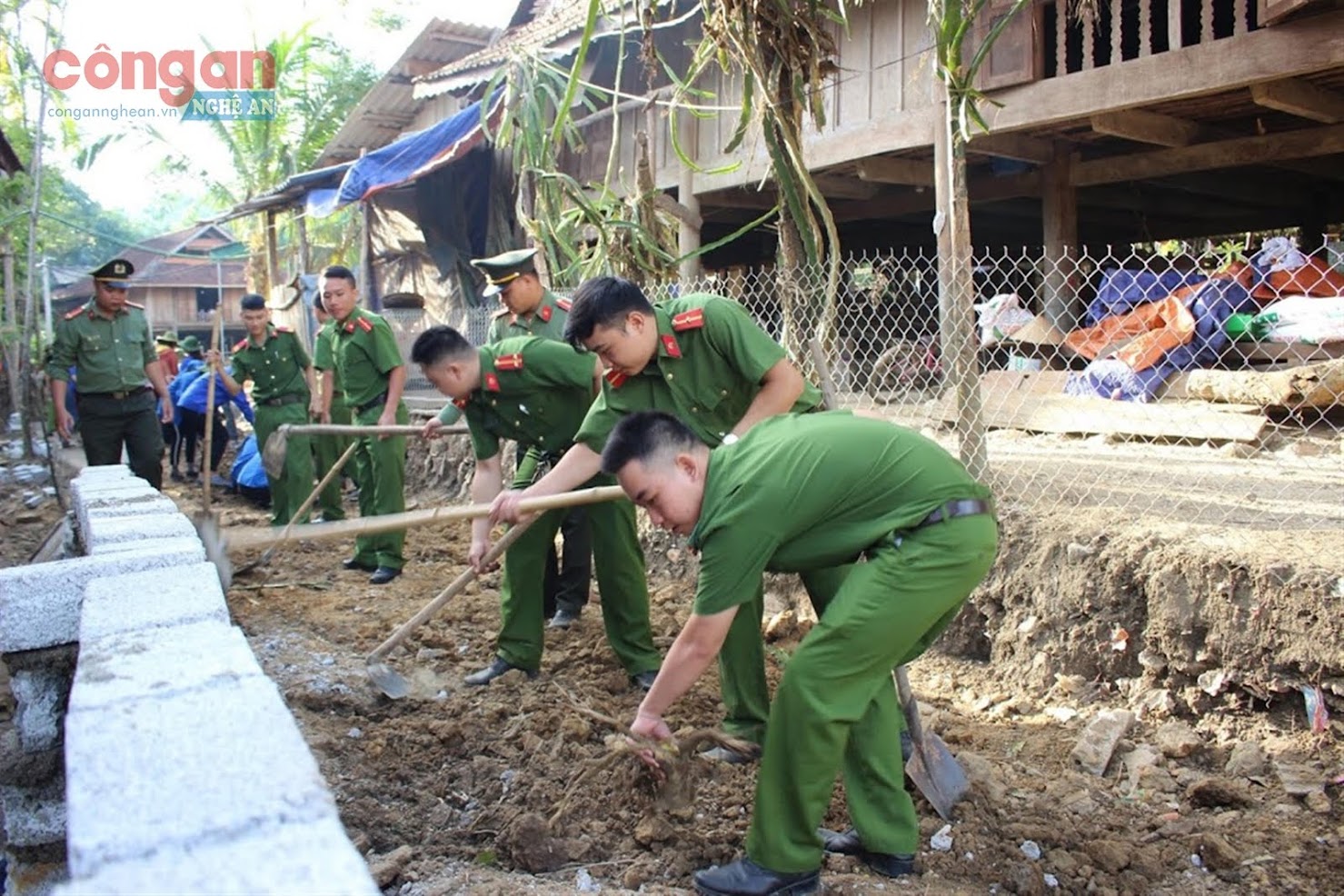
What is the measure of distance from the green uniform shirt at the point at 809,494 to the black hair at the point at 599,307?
763mm

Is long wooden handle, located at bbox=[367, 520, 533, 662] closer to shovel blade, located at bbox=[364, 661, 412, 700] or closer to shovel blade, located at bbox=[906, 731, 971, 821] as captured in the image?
shovel blade, located at bbox=[364, 661, 412, 700]

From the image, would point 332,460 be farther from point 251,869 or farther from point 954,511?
point 251,869

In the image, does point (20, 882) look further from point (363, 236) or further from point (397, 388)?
point (363, 236)

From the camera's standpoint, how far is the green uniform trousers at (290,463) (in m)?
6.44

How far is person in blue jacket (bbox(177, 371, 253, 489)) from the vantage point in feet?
30.6

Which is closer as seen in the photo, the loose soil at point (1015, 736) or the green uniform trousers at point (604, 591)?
the loose soil at point (1015, 736)

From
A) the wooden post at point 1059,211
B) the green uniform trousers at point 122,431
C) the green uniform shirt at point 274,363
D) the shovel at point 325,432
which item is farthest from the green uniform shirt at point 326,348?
the wooden post at point 1059,211

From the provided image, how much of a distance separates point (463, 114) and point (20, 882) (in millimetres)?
9007

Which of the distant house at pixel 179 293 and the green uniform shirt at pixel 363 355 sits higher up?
the distant house at pixel 179 293

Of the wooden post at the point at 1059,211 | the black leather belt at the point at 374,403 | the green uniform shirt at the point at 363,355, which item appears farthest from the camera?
the wooden post at the point at 1059,211

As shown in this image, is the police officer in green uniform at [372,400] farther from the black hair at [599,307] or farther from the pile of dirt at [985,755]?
the black hair at [599,307]

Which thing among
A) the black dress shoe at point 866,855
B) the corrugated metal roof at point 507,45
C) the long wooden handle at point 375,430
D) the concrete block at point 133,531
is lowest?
the black dress shoe at point 866,855

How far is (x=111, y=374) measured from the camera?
6.20m

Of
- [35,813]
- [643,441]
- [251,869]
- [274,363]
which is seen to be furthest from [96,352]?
[251,869]
